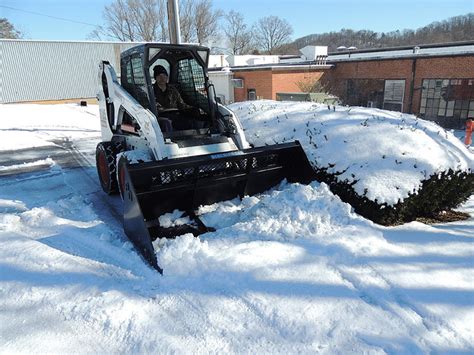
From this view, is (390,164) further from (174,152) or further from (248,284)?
(174,152)

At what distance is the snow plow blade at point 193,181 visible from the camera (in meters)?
3.92

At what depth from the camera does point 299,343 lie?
2.62 m

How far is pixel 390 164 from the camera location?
4.82 m

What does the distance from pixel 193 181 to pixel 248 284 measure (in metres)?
1.67

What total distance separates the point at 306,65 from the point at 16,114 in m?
18.6

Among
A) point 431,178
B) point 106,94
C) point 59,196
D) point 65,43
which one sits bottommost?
point 59,196

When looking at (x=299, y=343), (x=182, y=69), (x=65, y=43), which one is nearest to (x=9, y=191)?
(x=182, y=69)

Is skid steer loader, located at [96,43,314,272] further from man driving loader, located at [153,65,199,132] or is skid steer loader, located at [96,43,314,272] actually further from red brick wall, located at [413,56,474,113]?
red brick wall, located at [413,56,474,113]

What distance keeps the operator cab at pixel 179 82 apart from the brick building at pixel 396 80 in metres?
18.5

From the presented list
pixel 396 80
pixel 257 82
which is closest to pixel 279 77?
pixel 257 82

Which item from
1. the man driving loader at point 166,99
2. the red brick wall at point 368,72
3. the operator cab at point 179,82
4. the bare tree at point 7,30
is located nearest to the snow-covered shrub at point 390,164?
the operator cab at point 179,82

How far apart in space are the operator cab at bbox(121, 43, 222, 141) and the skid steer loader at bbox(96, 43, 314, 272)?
15 millimetres

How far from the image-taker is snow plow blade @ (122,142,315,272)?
3.92 m

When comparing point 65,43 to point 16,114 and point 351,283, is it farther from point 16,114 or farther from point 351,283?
point 351,283
